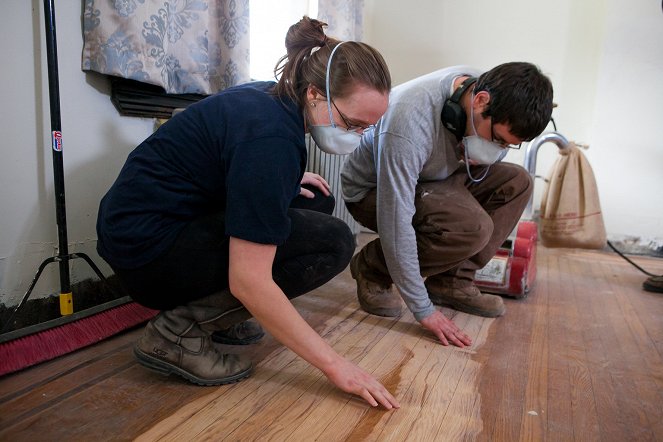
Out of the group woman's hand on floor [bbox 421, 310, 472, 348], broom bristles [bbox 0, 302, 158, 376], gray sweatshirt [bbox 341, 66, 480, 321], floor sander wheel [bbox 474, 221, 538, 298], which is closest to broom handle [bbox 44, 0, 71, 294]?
broom bristles [bbox 0, 302, 158, 376]

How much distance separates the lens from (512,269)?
167cm

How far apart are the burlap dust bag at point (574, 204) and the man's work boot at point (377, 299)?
1.28 metres

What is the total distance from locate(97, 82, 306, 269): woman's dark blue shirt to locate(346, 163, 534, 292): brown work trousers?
55 centimetres

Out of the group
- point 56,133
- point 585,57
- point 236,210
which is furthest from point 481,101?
point 585,57

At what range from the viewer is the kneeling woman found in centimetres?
80

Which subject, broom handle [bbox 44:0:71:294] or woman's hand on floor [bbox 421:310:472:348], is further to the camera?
woman's hand on floor [bbox 421:310:472:348]

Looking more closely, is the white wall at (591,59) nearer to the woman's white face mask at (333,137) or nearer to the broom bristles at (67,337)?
the woman's white face mask at (333,137)

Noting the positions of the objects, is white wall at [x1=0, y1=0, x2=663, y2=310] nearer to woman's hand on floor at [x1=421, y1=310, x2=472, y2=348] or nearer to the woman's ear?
woman's hand on floor at [x1=421, y1=310, x2=472, y2=348]

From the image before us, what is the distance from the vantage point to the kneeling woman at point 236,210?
2.63 feet

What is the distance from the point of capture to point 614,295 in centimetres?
184

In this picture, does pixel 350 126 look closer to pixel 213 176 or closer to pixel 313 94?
pixel 313 94

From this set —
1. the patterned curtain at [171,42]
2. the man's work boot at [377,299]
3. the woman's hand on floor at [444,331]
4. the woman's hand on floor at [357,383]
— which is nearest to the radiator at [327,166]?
the patterned curtain at [171,42]

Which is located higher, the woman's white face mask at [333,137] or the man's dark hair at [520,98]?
the man's dark hair at [520,98]

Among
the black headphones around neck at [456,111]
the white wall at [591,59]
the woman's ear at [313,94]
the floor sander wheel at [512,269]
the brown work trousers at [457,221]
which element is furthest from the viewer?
the white wall at [591,59]
